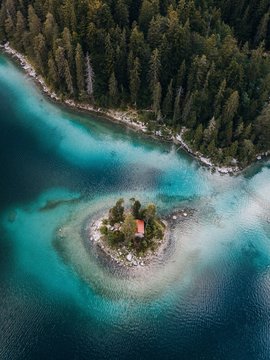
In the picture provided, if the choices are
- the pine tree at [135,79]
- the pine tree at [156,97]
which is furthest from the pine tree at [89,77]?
the pine tree at [156,97]

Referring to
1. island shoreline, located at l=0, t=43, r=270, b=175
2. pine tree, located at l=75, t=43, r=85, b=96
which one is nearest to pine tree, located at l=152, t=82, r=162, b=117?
island shoreline, located at l=0, t=43, r=270, b=175

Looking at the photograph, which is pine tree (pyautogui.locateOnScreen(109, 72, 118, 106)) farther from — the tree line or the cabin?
the cabin

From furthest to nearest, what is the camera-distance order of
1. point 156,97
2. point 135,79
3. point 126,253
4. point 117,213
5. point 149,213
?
point 135,79 → point 156,97 → point 117,213 → point 126,253 → point 149,213

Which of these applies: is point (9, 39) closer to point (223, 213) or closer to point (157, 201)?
point (157, 201)

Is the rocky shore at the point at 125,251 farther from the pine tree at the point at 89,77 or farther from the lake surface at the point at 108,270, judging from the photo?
the pine tree at the point at 89,77

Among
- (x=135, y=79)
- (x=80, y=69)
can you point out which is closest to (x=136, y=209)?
(x=135, y=79)

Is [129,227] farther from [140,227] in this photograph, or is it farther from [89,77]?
[89,77]
